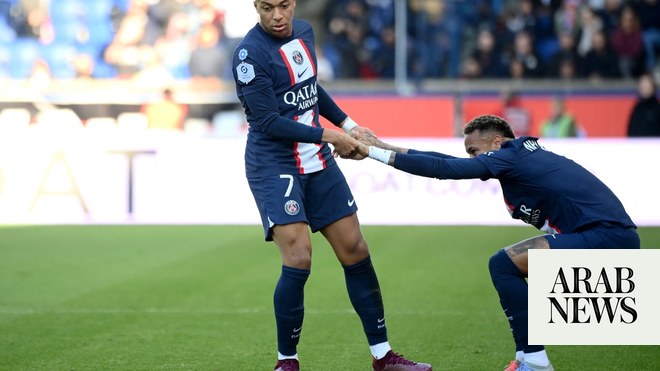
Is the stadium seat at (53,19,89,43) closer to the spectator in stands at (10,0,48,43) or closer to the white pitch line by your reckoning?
the spectator in stands at (10,0,48,43)

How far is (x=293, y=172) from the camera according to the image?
619 cm

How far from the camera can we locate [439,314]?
8406 millimetres

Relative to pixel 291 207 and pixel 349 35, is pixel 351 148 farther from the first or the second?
pixel 349 35

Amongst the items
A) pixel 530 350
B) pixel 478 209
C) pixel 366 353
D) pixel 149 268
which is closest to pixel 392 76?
pixel 478 209

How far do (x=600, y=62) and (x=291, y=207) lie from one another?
12799mm

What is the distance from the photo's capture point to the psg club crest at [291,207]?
607cm

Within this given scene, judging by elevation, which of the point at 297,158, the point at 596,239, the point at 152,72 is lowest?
the point at 152,72

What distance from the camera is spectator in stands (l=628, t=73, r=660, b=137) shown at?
1661 cm

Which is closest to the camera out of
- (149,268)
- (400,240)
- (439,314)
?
(439,314)

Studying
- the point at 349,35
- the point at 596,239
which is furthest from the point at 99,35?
the point at 596,239

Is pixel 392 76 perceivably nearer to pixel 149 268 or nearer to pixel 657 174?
pixel 657 174

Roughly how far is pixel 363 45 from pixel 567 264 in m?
Result: 13.7

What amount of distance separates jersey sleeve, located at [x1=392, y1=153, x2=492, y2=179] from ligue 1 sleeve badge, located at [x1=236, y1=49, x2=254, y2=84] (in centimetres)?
92

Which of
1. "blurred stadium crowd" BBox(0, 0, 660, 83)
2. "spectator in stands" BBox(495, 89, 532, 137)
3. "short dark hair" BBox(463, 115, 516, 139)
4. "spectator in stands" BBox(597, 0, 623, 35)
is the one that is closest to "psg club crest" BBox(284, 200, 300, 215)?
"short dark hair" BBox(463, 115, 516, 139)
